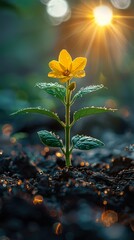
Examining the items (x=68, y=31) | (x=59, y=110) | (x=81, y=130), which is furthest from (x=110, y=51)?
(x=81, y=130)

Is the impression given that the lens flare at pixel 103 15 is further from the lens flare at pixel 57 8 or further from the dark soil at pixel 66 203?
the dark soil at pixel 66 203

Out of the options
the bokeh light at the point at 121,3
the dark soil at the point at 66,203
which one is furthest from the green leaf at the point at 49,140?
the bokeh light at the point at 121,3

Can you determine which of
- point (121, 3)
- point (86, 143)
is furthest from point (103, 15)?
point (86, 143)

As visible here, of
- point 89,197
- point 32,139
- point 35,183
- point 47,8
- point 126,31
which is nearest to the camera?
point 89,197

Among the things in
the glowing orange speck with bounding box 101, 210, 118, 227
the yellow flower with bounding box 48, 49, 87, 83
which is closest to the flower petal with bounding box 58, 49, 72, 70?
the yellow flower with bounding box 48, 49, 87, 83

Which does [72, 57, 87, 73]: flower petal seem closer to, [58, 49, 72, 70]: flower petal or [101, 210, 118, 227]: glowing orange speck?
[58, 49, 72, 70]: flower petal

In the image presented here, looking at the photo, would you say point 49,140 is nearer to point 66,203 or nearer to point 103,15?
point 66,203

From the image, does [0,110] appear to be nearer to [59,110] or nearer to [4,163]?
[59,110]

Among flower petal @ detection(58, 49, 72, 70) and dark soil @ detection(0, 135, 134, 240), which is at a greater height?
flower petal @ detection(58, 49, 72, 70)
